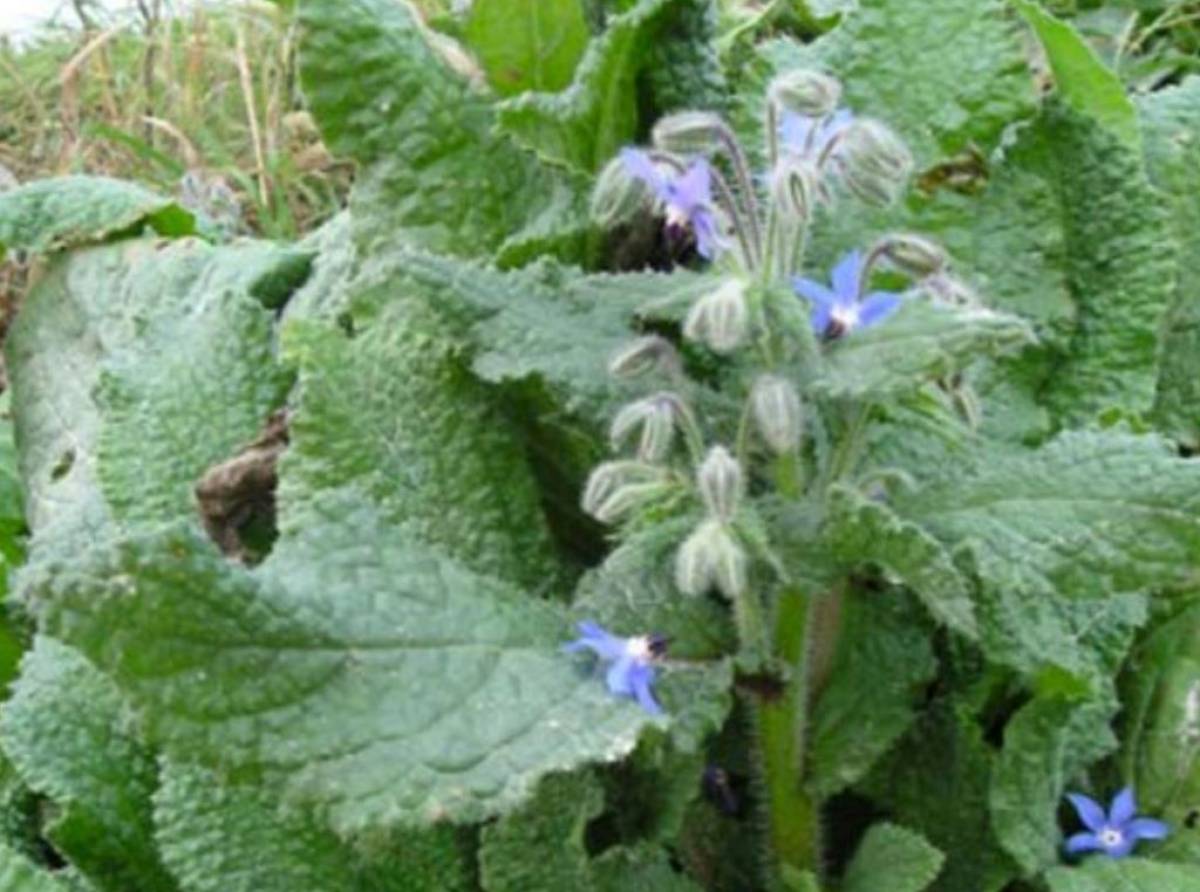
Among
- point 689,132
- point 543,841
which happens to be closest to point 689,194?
point 689,132

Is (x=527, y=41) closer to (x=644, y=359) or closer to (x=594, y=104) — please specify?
(x=594, y=104)

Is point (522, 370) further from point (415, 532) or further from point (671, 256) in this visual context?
point (671, 256)

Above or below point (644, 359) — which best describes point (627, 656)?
below

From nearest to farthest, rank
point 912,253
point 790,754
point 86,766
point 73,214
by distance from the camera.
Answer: point 912,253 → point 790,754 → point 86,766 → point 73,214

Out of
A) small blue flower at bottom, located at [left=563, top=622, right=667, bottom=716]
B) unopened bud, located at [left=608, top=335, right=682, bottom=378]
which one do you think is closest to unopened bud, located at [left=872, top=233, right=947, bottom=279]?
unopened bud, located at [left=608, top=335, right=682, bottom=378]

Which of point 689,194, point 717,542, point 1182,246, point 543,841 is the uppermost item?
point 689,194

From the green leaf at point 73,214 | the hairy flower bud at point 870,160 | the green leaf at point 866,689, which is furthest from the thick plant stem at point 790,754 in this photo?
the green leaf at point 73,214

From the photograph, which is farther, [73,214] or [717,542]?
[73,214]
